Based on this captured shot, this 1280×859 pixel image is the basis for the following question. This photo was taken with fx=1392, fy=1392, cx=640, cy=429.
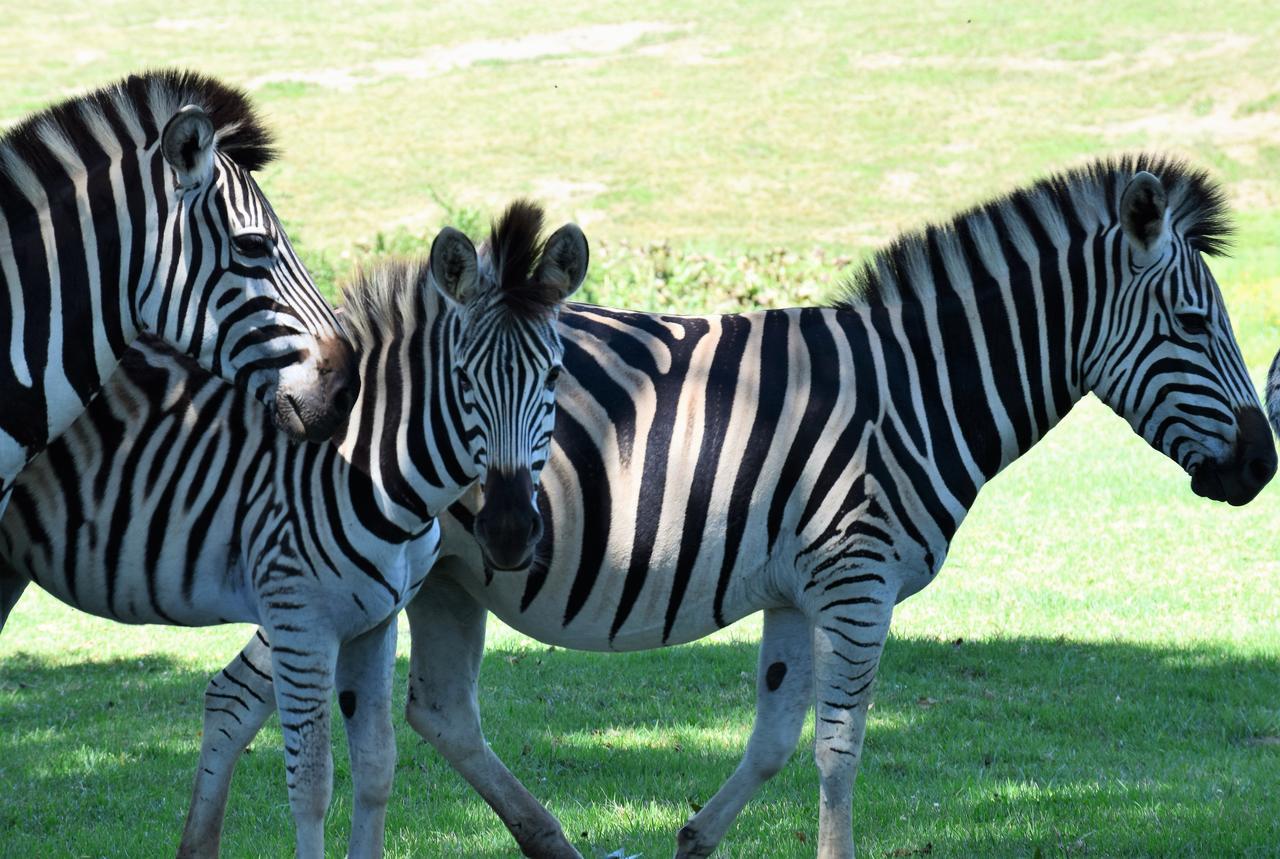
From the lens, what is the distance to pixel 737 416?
5.28m

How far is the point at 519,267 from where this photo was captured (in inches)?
173

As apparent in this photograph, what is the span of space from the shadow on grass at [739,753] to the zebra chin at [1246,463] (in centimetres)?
149

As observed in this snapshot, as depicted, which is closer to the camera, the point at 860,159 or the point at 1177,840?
the point at 1177,840

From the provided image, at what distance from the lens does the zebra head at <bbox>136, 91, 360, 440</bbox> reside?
4246 millimetres

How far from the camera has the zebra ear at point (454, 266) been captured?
4.28m

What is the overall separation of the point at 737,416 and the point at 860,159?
34.0 metres

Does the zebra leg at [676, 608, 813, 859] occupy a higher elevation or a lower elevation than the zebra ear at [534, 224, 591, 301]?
lower

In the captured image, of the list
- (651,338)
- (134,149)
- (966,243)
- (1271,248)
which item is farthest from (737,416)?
(1271,248)

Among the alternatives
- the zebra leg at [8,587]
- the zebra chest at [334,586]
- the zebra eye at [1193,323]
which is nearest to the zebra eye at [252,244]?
the zebra chest at [334,586]

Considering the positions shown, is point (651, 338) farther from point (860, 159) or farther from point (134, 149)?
point (860, 159)

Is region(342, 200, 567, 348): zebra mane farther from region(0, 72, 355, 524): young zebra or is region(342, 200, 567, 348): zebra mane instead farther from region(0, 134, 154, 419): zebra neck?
region(0, 134, 154, 419): zebra neck

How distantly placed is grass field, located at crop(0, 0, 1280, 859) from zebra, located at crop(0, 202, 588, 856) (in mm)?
1118

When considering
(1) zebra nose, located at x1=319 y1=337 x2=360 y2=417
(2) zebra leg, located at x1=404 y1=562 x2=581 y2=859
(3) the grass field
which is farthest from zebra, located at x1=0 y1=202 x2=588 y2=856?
(3) the grass field

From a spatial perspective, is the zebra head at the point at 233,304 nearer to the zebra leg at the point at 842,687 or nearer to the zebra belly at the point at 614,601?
the zebra belly at the point at 614,601
